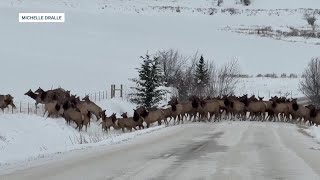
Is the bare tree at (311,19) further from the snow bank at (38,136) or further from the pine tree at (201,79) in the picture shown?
the snow bank at (38,136)

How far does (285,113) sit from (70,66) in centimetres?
3181

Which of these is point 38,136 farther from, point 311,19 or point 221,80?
point 311,19

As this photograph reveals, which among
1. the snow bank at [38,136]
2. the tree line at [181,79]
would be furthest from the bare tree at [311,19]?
the snow bank at [38,136]

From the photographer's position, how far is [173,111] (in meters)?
37.7

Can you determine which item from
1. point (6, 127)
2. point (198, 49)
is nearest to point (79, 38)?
point (198, 49)

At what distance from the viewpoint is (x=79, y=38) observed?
8512 cm

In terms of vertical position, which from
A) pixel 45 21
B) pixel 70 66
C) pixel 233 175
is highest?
pixel 45 21

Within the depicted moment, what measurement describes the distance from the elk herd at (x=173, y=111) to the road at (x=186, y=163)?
1243cm

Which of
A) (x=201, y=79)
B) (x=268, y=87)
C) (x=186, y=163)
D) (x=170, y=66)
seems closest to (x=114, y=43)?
(x=170, y=66)

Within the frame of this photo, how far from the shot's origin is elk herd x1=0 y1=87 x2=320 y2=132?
106 ft

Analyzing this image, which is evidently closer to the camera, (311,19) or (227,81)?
(227,81)

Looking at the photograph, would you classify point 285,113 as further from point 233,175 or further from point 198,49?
point 198,49

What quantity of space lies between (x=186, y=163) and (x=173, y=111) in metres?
23.4

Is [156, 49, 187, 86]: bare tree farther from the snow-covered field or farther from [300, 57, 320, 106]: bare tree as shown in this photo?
[300, 57, 320, 106]: bare tree
